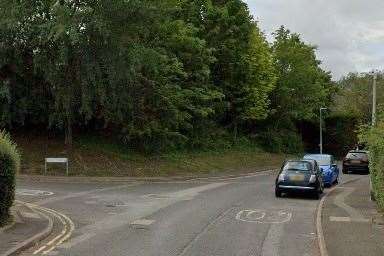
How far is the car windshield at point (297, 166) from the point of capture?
22.3 m


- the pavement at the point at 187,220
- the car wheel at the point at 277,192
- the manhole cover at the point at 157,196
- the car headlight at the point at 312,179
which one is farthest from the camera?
the car wheel at the point at 277,192

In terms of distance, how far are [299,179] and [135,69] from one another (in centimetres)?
1131

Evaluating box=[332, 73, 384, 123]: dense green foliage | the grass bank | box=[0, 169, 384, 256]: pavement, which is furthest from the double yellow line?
box=[332, 73, 384, 123]: dense green foliage

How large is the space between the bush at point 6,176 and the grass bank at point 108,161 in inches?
592

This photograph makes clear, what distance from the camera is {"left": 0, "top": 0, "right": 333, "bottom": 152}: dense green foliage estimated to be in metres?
27.5

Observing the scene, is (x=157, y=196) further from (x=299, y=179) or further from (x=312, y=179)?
(x=312, y=179)

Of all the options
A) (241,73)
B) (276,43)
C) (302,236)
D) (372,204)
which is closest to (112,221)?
(302,236)

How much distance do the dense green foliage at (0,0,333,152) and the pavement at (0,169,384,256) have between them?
6.03 meters

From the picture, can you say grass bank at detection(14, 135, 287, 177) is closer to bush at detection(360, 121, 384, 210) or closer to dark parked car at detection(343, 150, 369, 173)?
dark parked car at detection(343, 150, 369, 173)

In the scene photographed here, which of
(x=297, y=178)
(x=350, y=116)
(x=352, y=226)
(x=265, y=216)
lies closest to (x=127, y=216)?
(x=265, y=216)

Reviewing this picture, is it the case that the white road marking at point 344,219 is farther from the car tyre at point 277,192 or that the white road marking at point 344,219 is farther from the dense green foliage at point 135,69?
the dense green foliage at point 135,69

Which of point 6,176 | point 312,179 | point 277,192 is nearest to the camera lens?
point 6,176

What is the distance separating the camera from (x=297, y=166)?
22.4m

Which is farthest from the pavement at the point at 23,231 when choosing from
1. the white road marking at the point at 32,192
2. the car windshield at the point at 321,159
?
the car windshield at the point at 321,159
